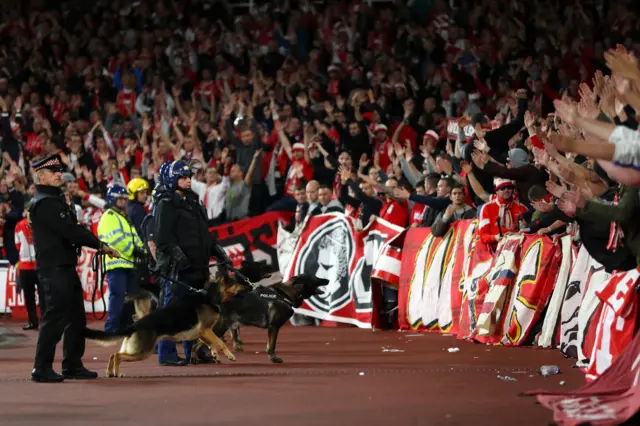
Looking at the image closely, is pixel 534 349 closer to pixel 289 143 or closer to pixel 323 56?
pixel 289 143

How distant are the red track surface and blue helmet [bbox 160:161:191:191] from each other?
204 centimetres

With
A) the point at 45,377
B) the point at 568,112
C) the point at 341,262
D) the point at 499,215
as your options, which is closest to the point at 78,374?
the point at 45,377

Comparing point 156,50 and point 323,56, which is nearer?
point 323,56

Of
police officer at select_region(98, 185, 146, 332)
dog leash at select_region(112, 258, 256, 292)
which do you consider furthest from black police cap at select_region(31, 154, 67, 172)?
police officer at select_region(98, 185, 146, 332)

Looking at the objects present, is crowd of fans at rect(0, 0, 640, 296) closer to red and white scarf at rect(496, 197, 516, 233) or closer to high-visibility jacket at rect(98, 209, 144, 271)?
red and white scarf at rect(496, 197, 516, 233)

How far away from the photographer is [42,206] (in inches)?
466

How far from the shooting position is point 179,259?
42.9 ft

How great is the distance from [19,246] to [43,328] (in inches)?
376

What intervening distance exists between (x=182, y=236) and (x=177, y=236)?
0.18ft

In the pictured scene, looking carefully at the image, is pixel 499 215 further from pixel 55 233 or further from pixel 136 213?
pixel 55 233

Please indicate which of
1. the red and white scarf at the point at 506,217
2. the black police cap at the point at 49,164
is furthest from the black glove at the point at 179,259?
the red and white scarf at the point at 506,217

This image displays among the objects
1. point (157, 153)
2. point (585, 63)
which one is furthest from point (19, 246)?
point (585, 63)

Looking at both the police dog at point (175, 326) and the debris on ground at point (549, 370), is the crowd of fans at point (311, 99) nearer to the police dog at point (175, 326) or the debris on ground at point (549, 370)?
the debris on ground at point (549, 370)

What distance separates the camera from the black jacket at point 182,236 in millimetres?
13242
